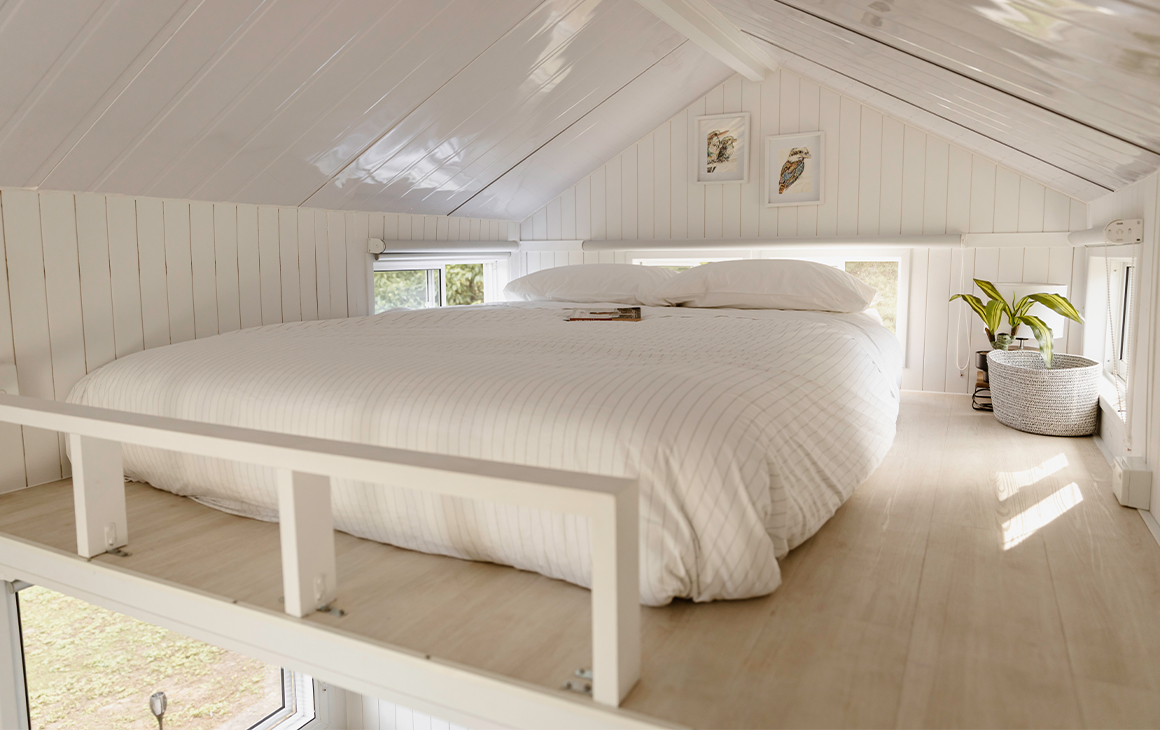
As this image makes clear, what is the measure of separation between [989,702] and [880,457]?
1.21m

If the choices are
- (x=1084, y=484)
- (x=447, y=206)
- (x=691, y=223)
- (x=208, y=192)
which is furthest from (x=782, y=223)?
(x=208, y=192)

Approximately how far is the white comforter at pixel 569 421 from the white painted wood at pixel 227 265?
0.62 metres

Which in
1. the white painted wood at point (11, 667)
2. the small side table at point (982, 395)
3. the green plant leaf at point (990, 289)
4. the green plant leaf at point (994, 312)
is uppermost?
the green plant leaf at point (990, 289)

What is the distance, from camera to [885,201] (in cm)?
416

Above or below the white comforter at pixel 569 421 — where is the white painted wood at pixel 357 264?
above

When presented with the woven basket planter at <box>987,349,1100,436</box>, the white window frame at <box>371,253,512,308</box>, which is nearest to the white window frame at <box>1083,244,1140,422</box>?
the woven basket planter at <box>987,349,1100,436</box>

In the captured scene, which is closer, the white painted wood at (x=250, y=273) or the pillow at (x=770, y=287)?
the white painted wood at (x=250, y=273)

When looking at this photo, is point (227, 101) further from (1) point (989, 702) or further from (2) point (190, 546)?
(1) point (989, 702)

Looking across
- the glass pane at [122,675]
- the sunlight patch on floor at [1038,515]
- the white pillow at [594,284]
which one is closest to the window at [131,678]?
the glass pane at [122,675]

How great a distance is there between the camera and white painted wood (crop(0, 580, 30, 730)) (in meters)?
2.26

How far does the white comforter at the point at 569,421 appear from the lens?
58.2 inches

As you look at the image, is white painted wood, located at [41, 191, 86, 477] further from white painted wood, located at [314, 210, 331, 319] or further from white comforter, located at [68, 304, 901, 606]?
white painted wood, located at [314, 210, 331, 319]

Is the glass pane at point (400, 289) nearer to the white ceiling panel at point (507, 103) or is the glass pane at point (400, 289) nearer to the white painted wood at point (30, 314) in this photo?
the white ceiling panel at point (507, 103)

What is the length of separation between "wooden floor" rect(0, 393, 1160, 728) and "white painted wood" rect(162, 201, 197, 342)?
0.84 meters
